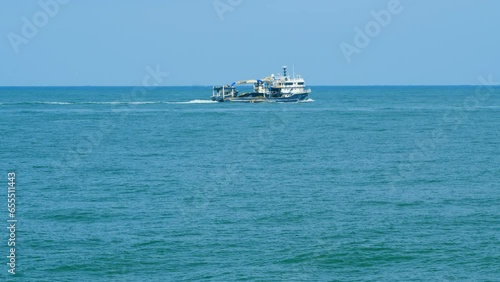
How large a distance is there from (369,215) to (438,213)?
3847 millimetres

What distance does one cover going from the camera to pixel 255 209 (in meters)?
42.2

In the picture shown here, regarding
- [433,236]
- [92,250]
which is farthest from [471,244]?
[92,250]

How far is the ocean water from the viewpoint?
32156mm

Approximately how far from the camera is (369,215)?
133 ft

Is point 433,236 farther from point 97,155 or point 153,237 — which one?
point 97,155

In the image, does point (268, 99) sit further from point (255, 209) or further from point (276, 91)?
point (255, 209)
